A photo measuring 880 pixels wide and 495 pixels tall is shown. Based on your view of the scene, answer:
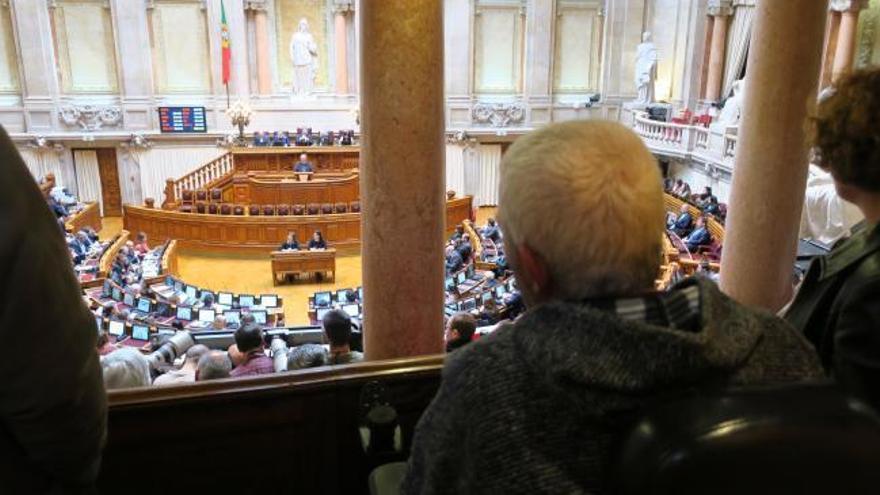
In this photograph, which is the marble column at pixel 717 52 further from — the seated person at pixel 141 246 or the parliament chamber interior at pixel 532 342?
the seated person at pixel 141 246

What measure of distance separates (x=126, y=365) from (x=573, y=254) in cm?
368

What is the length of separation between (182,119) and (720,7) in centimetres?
1474

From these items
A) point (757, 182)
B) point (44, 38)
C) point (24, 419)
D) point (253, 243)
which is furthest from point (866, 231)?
point (44, 38)

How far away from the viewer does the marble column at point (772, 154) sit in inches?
135

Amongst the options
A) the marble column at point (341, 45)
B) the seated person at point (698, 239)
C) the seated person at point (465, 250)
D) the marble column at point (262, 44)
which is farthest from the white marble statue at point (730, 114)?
the marble column at point (262, 44)

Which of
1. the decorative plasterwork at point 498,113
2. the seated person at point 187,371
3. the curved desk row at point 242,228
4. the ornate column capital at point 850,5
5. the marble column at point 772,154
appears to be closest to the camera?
the marble column at point 772,154

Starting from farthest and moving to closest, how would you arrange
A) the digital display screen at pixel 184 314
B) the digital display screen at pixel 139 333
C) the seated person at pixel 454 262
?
1. the seated person at pixel 454 262
2. the digital display screen at pixel 184 314
3. the digital display screen at pixel 139 333

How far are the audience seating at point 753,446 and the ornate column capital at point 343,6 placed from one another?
21135 millimetres

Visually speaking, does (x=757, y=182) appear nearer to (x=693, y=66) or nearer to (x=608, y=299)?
(x=608, y=299)

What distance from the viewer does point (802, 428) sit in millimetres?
911

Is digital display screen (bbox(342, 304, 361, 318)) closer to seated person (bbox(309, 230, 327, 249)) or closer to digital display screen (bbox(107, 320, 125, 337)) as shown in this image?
digital display screen (bbox(107, 320, 125, 337))

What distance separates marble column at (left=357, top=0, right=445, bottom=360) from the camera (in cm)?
281

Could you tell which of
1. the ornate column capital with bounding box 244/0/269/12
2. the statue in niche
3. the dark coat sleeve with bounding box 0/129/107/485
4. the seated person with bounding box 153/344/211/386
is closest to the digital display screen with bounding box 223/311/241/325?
the seated person with bounding box 153/344/211/386

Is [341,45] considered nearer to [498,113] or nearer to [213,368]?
[498,113]
